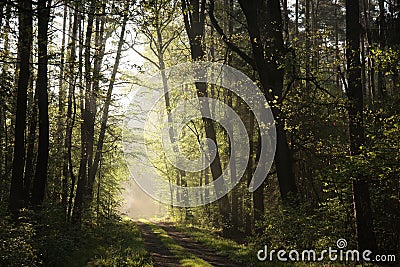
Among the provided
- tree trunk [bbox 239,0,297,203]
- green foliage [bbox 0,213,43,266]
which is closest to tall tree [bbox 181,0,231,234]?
tree trunk [bbox 239,0,297,203]

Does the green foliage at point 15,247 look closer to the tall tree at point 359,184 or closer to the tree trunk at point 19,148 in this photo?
the tree trunk at point 19,148

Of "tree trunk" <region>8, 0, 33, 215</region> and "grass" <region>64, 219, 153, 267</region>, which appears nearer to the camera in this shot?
"grass" <region>64, 219, 153, 267</region>

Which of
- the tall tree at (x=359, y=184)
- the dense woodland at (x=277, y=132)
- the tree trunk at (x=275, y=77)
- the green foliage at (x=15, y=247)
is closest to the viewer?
the green foliage at (x=15, y=247)

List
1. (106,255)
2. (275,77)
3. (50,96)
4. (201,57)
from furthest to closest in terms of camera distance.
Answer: (201,57) → (50,96) → (275,77) → (106,255)

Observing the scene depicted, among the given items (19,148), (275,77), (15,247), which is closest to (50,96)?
(19,148)

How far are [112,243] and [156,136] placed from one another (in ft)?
84.2

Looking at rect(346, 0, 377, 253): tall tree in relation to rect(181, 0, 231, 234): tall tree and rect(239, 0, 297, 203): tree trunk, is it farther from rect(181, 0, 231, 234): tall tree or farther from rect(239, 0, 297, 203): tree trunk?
rect(181, 0, 231, 234): tall tree

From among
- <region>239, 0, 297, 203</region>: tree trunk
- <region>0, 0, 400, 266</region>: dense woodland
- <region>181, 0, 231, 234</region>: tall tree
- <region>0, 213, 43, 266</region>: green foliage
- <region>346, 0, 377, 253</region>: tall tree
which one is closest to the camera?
<region>0, 213, 43, 266</region>: green foliage

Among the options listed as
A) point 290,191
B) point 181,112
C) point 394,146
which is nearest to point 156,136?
point 181,112

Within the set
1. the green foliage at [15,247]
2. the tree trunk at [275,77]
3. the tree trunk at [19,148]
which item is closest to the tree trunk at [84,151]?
the tree trunk at [19,148]

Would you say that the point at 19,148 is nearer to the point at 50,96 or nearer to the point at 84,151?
the point at 50,96

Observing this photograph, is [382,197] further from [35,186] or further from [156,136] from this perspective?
[156,136]

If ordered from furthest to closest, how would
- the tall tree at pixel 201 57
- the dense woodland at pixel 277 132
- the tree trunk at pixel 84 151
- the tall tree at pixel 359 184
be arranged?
the tall tree at pixel 201 57, the tree trunk at pixel 84 151, the tall tree at pixel 359 184, the dense woodland at pixel 277 132

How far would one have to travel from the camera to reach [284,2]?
992 inches
